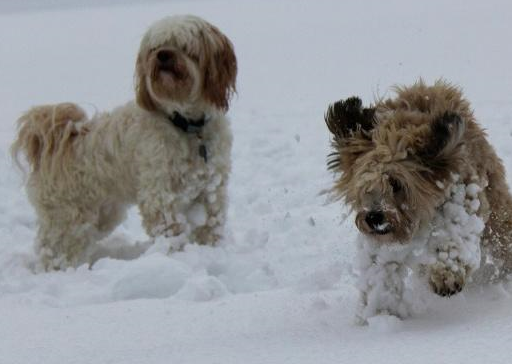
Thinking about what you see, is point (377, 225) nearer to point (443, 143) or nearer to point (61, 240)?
point (443, 143)

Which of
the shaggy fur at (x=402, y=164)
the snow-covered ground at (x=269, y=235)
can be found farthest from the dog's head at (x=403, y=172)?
the snow-covered ground at (x=269, y=235)

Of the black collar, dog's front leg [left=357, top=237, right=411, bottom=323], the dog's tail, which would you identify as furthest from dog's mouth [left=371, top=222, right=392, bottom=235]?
the dog's tail

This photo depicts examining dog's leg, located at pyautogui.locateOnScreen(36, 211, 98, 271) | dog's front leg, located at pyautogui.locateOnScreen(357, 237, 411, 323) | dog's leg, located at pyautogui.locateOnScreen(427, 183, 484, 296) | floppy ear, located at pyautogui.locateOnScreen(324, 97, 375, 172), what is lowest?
dog's leg, located at pyautogui.locateOnScreen(36, 211, 98, 271)

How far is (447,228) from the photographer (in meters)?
3.76

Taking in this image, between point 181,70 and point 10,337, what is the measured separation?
2541 mm

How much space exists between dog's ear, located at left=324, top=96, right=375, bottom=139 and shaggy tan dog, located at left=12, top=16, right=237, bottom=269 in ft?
6.74

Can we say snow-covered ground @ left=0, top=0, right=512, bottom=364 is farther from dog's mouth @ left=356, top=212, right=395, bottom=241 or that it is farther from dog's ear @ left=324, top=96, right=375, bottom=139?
dog's ear @ left=324, top=96, right=375, bottom=139

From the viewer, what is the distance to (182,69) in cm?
590

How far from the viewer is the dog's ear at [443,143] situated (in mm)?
3670

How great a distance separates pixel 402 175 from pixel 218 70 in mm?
2638

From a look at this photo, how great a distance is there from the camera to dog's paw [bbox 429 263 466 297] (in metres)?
3.66

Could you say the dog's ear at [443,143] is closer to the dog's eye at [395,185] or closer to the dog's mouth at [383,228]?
the dog's eye at [395,185]

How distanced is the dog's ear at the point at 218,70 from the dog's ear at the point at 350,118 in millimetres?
2059

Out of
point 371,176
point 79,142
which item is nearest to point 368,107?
point 371,176
